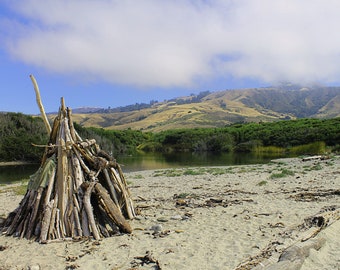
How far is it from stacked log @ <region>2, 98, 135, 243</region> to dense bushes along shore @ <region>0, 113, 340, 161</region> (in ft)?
147

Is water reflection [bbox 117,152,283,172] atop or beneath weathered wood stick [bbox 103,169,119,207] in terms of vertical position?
beneath

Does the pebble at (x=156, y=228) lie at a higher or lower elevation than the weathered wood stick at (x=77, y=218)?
lower

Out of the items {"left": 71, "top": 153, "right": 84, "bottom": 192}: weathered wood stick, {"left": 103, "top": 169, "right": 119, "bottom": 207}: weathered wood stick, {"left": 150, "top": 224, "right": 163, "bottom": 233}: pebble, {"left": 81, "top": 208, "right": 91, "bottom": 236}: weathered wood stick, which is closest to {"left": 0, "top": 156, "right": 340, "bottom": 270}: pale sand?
{"left": 150, "top": 224, "right": 163, "bottom": 233}: pebble

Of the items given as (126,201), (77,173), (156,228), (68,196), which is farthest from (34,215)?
(156,228)

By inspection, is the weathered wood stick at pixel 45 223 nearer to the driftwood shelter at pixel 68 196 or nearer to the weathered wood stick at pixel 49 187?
the driftwood shelter at pixel 68 196

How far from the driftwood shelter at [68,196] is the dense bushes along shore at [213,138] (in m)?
44.7

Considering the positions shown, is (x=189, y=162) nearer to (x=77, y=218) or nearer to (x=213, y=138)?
(x=213, y=138)

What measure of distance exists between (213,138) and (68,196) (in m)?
77.3

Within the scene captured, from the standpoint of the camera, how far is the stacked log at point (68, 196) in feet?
25.3

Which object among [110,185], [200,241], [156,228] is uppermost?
[110,185]

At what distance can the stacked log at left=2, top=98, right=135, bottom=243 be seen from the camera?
7703mm

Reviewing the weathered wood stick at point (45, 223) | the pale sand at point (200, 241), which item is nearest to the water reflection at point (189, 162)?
the pale sand at point (200, 241)

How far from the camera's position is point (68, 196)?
800 centimetres

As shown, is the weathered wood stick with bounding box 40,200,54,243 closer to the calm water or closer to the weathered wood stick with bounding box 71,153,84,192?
the weathered wood stick with bounding box 71,153,84,192
